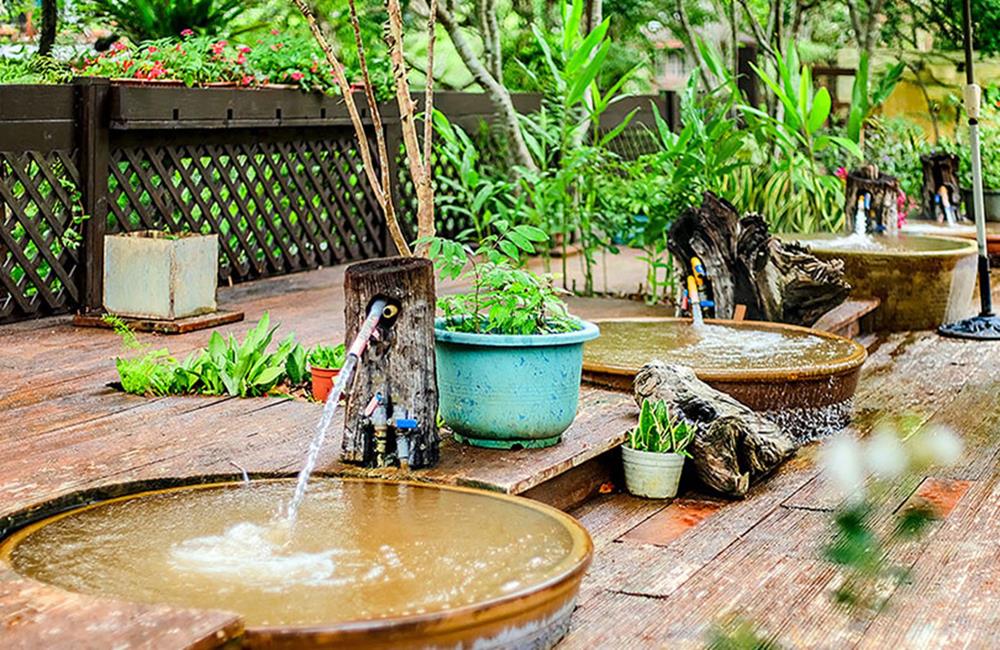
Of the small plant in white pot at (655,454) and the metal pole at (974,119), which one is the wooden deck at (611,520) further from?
the metal pole at (974,119)

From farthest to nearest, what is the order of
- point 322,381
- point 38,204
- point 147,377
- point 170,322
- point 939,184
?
point 939,184 < point 38,204 < point 170,322 < point 147,377 < point 322,381

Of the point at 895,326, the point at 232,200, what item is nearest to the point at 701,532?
the point at 895,326

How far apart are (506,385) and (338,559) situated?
3.20 feet

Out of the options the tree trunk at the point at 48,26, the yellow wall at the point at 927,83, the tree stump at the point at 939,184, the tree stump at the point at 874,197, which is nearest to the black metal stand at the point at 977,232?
the tree stump at the point at 874,197

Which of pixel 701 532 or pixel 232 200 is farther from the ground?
pixel 232 200

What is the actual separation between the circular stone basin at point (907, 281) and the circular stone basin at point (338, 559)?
4.06 m

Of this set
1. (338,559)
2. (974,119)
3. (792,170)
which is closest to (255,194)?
(792,170)

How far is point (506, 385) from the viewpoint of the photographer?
3.63 m

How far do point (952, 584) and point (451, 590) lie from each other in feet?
4.29

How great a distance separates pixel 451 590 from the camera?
8.50 ft

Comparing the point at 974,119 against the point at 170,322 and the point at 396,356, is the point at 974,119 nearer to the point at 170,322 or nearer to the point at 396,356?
the point at 170,322

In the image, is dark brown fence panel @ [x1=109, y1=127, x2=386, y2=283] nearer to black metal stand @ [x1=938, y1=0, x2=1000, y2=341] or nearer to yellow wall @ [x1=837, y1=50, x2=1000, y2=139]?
black metal stand @ [x1=938, y1=0, x2=1000, y2=341]

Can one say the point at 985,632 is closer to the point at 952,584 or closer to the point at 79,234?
the point at 952,584

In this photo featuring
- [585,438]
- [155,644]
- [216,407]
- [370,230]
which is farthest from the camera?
[370,230]
